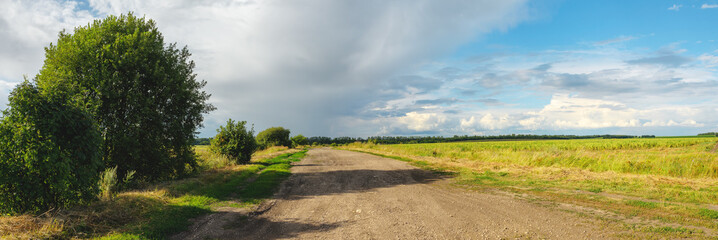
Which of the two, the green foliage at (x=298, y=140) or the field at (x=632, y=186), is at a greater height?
the green foliage at (x=298, y=140)

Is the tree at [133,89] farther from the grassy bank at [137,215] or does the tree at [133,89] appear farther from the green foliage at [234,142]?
the green foliage at [234,142]

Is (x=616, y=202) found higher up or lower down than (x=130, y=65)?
lower down

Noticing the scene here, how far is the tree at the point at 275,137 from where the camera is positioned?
84694 millimetres

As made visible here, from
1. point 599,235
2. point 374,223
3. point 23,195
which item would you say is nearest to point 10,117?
point 23,195

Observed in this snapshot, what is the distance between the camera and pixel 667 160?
15.1 metres

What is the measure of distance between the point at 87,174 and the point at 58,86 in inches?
96.0

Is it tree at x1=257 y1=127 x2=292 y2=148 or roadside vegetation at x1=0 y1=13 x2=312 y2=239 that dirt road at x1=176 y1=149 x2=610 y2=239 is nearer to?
roadside vegetation at x1=0 y1=13 x2=312 y2=239

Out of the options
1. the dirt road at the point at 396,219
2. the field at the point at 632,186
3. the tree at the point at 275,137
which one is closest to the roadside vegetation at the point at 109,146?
the dirt road at the point at 396,219

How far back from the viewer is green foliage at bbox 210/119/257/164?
23.0 meters

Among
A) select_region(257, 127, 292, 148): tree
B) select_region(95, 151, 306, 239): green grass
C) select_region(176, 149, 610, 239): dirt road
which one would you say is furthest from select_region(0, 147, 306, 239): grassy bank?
select_region(257, 127, 292, 148): tree

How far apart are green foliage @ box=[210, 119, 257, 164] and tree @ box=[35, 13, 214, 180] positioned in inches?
313

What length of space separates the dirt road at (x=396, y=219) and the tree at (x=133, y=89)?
6402 mm

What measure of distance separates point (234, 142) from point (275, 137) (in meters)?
65.0

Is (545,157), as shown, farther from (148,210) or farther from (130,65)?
(130,65)
